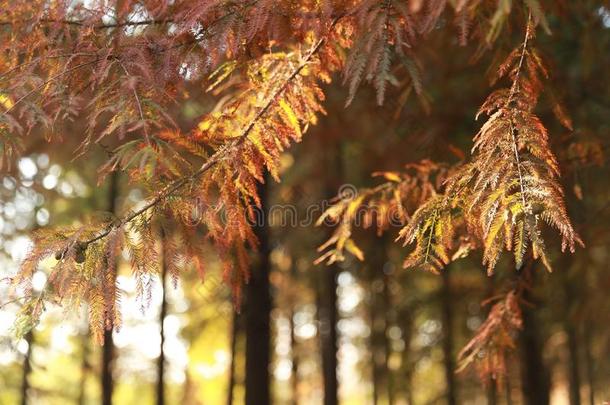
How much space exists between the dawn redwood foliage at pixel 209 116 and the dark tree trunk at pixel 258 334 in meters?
4.70

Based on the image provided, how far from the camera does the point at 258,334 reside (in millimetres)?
9180

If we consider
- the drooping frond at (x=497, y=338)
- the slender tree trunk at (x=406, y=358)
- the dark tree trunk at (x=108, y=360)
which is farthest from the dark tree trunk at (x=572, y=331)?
the dark tree trunk at (x=108, y=360)

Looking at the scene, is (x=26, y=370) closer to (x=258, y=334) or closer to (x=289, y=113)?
(x=258, y=334)

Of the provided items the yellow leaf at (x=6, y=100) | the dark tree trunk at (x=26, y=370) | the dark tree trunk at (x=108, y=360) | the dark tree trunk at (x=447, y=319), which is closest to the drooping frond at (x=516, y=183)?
the yellow leaf at (x=6, y=100)

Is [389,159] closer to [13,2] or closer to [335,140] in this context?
[335,140]

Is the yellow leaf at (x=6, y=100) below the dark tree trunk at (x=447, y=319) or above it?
below

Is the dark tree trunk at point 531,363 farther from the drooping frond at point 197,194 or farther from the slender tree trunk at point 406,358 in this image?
the drooping frond at point 197,194

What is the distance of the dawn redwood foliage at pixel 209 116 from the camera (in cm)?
338

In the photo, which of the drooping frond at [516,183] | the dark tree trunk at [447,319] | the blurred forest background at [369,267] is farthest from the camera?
the dark tree trunk at [447,319]

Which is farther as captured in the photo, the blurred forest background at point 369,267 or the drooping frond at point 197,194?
the blurred forest background at point 369,267

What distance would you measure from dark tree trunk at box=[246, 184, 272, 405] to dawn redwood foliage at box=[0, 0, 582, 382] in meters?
4.70

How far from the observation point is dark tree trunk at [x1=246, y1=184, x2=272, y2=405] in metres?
9.03

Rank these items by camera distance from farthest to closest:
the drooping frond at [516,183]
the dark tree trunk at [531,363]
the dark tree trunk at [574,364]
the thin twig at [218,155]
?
1. the dark tree trunk at [574,364]
2. the dark tree trunk at [531,363]
3. the thin twig at [218,155]
4. the drooping frond at [516,183]

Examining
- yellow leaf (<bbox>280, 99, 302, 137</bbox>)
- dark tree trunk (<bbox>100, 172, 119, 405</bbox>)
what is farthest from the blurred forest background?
yellow leaf (<bbox>280, 99, 302, 137</bbox>)
